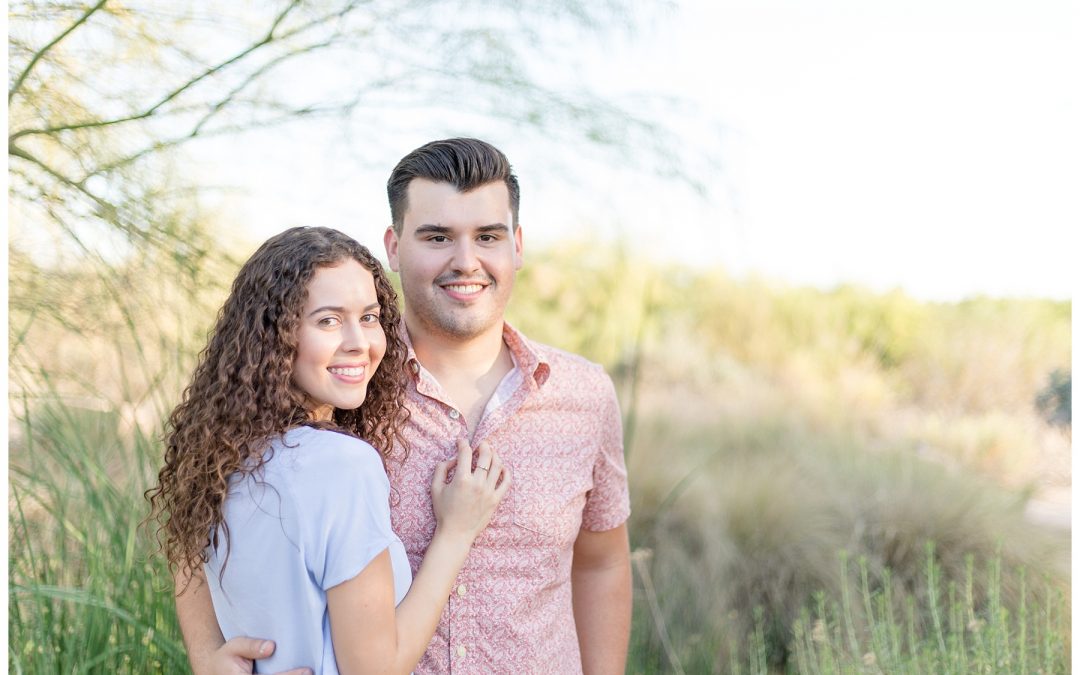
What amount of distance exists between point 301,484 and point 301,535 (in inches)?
2.9

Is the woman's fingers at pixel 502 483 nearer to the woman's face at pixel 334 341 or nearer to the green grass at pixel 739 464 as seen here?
the woman's face at pixel 334 341

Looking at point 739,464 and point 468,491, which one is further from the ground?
point 468,491

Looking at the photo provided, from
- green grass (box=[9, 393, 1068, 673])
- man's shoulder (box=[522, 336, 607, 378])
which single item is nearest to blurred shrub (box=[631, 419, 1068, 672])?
green grass (box=[9, 393, 1068, 673])

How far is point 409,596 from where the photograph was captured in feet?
4.96

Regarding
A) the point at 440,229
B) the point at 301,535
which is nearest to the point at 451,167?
the point at 440,229

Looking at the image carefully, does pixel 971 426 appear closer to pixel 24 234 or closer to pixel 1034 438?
pixel 1034 438

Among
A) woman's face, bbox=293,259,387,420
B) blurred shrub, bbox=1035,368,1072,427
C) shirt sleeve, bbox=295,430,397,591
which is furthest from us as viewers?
blurred shrub, bbox=1035,368,1072,427

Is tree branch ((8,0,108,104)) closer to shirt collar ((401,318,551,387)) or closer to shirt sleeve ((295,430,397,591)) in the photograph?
shirt collar ((401,318,551,387))

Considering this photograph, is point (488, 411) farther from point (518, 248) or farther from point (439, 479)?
point (518, 248)

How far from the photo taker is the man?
1.84 m

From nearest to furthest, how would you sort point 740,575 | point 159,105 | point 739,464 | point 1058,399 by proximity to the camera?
point 159,105 < point 740,575 < point 739,464 < point 1058,399

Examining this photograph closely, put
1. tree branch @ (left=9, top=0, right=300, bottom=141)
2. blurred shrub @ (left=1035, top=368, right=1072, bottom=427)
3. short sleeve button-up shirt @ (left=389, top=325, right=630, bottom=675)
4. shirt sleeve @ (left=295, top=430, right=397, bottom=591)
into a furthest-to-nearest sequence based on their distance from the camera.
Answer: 1. blurred shrub @ (left=1035, top=368, right=1072, bottom=427)
2. tree branch @ (left=9, top=0, right=300, bottom=141)
3. short sleeve button-up shirt @ (left=389, top=325, right=630, bottom=675)
4. shirt sleeve @ (left=295, top=430, right=397, bottom=591)

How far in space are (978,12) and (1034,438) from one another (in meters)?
2.28

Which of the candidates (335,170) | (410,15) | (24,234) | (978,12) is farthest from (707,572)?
(978,12)
